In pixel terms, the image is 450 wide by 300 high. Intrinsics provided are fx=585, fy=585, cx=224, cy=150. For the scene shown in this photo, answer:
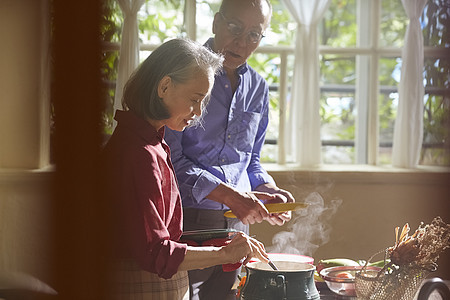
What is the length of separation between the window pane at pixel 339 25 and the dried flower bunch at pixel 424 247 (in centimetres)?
223

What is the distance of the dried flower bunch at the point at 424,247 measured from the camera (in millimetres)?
1302

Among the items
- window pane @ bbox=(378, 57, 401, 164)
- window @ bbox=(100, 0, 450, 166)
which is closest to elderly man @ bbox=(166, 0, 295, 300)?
window @ bbox=(100, 0, 450, 166)

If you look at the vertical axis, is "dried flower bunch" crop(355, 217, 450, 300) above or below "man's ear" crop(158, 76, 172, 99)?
below

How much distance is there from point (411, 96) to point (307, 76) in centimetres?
56

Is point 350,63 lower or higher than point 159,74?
higher

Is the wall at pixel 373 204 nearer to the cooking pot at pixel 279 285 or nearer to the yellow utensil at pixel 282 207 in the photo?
the yellow utensil at pixel 282 207

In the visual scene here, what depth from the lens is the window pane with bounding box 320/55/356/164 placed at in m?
3.40

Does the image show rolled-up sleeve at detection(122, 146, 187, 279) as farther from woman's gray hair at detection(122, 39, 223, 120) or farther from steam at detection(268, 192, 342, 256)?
steam at detection(268, 192, 342, 256)

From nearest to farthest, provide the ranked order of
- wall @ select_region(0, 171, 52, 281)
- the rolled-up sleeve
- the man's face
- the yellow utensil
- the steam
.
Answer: the rolled-up sleeve
the yellow utensil
the man's face
the steam
wall @ select_region(0, 171, 52, 281)

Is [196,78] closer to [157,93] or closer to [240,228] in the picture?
[157,93]

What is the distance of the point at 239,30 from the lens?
1.80 meters

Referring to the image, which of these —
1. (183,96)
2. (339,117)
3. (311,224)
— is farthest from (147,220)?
(339,117)

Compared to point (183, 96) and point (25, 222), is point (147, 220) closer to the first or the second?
point (183, 96)

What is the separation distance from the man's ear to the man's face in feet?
1.88
